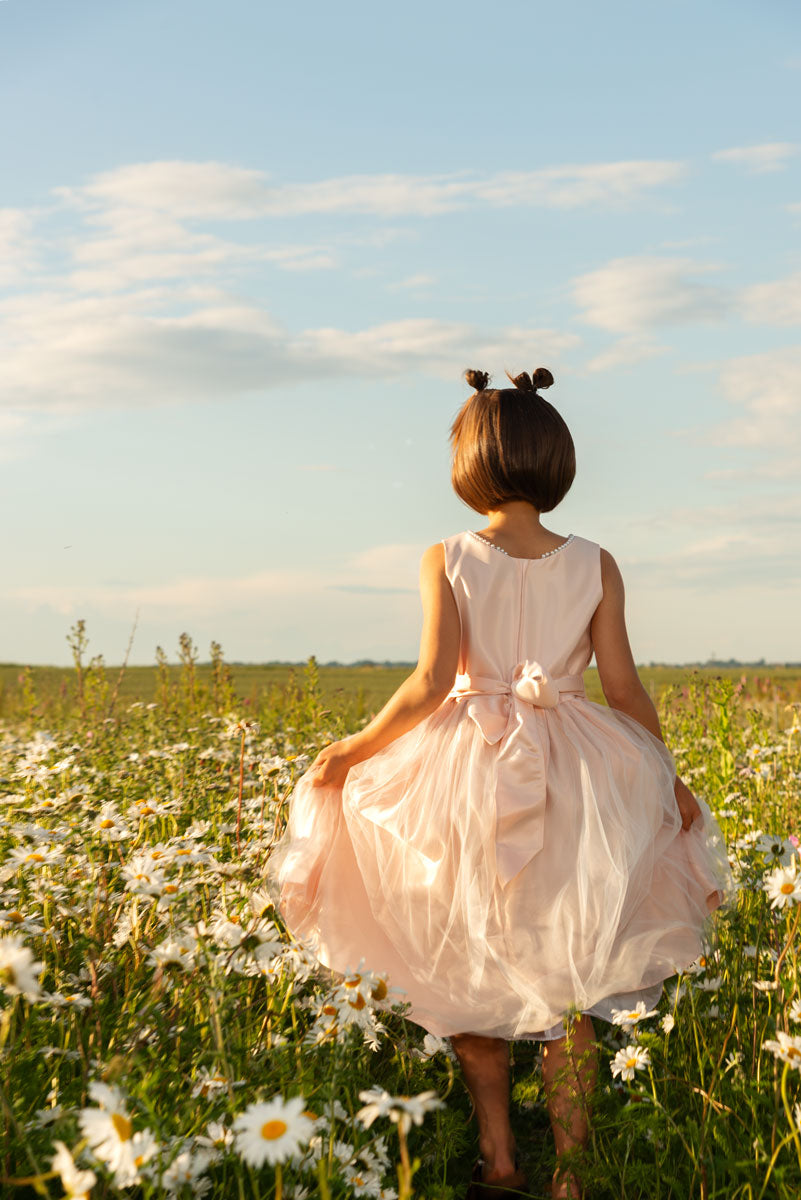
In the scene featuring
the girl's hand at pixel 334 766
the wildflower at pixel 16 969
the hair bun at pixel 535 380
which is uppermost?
the hair bun at pixel 535 380

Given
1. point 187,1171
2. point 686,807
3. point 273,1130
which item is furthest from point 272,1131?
point 686,807

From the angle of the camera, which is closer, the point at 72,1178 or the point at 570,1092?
the point at 72,1178

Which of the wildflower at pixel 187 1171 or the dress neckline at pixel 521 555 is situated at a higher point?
the dress neckline at pixel 521 555

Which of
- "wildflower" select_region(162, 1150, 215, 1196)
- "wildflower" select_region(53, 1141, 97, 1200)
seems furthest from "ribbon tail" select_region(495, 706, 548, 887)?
"wildflower" select_region(53, 1141, 97, 1200)

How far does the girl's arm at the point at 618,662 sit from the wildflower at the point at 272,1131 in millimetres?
2123

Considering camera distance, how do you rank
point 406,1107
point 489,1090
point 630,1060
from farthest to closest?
point 489,1090 < point 630,1060 < point 406,1107

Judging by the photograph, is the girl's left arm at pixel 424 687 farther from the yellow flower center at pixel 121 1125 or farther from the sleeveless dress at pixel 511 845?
the yellow flower center at pixel 121 1125

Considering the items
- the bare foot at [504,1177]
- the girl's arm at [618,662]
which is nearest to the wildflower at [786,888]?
the girl's arm at [618,662]

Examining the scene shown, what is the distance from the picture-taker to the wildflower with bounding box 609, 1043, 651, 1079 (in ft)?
8.77

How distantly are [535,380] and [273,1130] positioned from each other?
282 centimetres

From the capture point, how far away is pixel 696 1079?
3.18m

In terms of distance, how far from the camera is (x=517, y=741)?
3.27m

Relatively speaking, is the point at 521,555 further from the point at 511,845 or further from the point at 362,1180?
the point at 362,1180

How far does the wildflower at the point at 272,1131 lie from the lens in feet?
5.23
